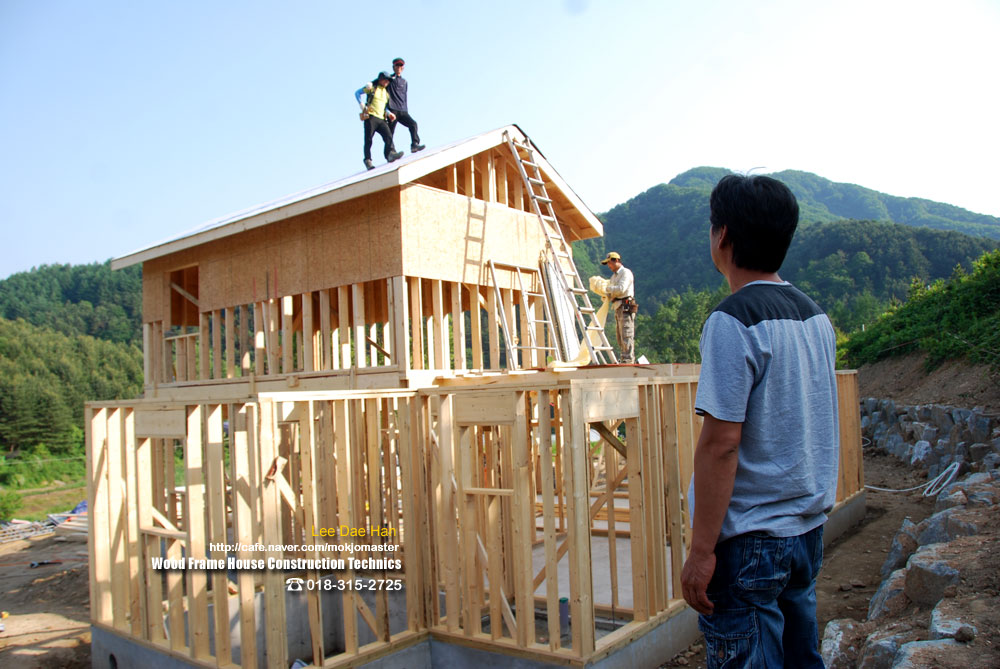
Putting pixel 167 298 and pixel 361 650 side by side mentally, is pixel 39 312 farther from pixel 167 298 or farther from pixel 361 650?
pixel 361 650

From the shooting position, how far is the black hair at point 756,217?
2.39 meters

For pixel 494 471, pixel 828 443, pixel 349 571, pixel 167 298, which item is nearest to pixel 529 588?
pixel 349 571

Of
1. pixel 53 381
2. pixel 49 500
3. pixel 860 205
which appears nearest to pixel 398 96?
pixel 49 500

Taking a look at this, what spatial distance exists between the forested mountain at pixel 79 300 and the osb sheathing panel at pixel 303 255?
212ft

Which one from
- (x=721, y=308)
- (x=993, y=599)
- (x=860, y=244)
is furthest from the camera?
(x=860, y=244)

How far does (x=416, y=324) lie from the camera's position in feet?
33.5

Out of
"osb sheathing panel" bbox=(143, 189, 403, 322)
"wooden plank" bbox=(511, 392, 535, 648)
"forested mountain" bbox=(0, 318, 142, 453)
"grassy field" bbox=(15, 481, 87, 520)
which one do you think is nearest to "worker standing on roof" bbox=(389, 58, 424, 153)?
"osb sheathing panel" bbox=(143, 189, 403, 322)

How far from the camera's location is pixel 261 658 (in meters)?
8.38

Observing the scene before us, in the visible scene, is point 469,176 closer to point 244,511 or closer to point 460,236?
point 460,236

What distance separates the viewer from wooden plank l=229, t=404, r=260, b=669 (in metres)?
5.89

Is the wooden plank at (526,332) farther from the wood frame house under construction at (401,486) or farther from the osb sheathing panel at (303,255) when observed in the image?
the osb sheathing panel at (303,255)

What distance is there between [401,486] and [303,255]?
5013 millimetres

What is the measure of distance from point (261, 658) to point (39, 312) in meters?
81.0

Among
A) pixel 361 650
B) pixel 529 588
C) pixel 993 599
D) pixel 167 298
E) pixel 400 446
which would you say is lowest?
pixel 361 650
